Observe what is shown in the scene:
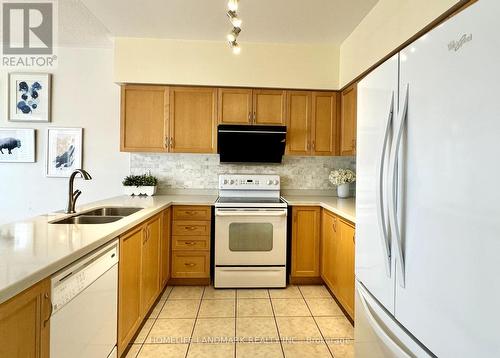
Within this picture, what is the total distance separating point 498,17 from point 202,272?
2846 mm

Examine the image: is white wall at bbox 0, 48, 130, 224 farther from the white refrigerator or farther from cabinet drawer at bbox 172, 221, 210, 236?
the white refrigerator

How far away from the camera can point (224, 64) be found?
308 cm

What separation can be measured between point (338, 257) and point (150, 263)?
160 centimetres

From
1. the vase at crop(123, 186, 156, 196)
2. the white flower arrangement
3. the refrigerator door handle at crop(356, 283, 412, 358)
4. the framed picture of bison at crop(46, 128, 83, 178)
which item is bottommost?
the refrigerator door handle at crop(356, 283, 412, 358)

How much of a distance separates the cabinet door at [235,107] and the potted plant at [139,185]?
1.07 metres

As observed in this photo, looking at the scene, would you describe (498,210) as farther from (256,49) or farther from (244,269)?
(256,49)

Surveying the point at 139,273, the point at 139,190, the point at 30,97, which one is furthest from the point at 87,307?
the point at 30,97

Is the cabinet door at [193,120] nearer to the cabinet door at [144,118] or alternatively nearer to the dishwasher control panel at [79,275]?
the cabinet door at [144,118]

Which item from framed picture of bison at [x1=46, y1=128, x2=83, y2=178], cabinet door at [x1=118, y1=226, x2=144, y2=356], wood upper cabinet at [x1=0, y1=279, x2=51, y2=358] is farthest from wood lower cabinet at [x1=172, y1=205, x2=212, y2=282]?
wood upper cabinet at [x1=0, y1=279, x2=51, y2=358]

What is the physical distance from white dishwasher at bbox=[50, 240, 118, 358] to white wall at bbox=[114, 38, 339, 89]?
2137 millimetres

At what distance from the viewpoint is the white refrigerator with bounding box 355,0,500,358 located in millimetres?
704

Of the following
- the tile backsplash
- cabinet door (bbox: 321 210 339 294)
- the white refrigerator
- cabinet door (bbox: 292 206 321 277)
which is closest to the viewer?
the white refrigerator

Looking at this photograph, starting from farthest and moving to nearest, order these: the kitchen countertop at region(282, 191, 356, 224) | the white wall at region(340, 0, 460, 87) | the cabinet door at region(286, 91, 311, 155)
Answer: the cabinet door at region(286, 91, 311, 155)
the kitchen countertop at region(282, 191, 356, 224)
the white wall at region(340, 0, 460, 87)

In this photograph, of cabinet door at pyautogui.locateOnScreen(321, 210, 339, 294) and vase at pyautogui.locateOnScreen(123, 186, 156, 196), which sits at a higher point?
vase at pyautogui.locateOnScreen(123, 186, 156, 196)
